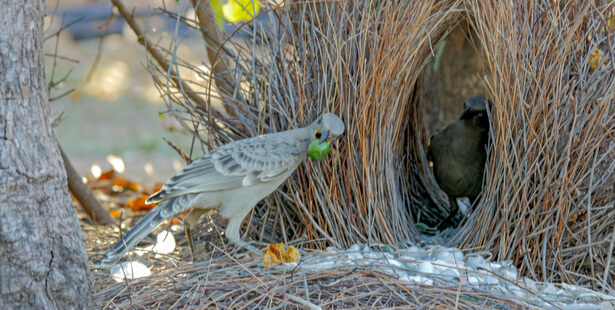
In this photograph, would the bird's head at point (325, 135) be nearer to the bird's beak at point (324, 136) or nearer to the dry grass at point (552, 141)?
the bird's beak at point (324, 136)

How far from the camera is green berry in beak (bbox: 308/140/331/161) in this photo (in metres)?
3.03

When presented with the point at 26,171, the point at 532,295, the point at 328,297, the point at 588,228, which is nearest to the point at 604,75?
the point at 588,228

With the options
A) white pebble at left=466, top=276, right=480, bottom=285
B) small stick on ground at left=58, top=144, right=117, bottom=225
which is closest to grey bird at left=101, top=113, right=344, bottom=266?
white pebble at left=466, top=276, right=480, bottom=285

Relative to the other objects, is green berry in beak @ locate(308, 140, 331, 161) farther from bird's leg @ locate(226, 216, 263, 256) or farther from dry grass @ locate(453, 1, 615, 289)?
dry grass @ locate(453, 1, 615, 289)

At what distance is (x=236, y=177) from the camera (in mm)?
3164

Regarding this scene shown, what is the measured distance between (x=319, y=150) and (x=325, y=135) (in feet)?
0.22

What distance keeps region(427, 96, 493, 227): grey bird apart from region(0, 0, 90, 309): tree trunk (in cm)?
218

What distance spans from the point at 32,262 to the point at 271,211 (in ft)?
4.63

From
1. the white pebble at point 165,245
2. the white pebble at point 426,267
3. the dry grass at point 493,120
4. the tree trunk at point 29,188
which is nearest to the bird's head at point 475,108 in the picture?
the dry grass at point 493,120

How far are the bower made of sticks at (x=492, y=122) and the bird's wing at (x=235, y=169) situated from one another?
8.0 inches

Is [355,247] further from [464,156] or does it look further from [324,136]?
[464,156]

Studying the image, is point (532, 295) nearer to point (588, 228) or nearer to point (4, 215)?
point (588, 228)

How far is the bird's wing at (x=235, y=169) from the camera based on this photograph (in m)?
3.12

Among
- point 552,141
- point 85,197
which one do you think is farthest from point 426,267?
point 85,197
